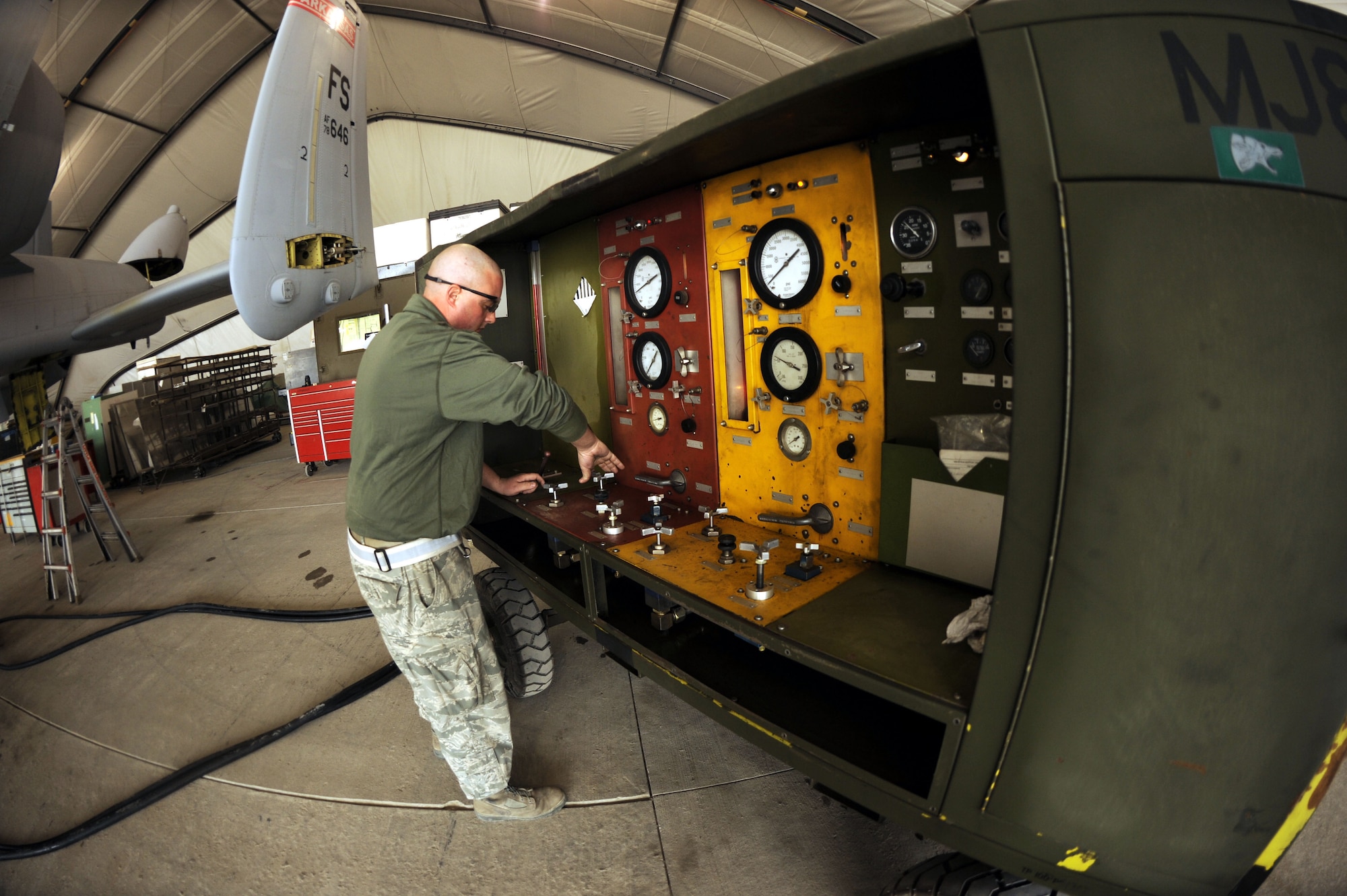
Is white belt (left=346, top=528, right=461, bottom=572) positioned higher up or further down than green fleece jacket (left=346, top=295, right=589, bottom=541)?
further down

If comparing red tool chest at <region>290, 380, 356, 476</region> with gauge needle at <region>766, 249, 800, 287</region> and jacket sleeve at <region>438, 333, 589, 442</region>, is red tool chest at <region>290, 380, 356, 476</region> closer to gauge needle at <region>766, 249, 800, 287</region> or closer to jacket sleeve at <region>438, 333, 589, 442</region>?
jacket sleeve at <region>438, 333, 589, 442</region>

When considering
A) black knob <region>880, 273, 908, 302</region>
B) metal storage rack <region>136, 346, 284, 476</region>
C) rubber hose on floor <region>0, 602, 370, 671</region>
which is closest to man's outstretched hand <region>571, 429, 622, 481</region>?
black knob <region>880, 273, 908, 302</region>

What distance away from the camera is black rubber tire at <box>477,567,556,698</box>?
293 centimetres

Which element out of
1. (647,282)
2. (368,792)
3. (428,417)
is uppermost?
(647,282)

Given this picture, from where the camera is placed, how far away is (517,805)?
229 centimetres

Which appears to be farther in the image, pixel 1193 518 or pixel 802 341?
pixel 802 341

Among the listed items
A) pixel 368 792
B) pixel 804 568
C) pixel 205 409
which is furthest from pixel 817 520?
pixel 205 409

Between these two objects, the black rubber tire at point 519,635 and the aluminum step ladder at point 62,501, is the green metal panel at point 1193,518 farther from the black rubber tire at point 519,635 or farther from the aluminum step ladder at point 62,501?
the aluminum step ladder at point 62,501

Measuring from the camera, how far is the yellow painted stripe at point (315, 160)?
14.8ft

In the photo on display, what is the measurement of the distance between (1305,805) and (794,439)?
1473mm

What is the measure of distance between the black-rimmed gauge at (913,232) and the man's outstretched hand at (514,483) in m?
1.90

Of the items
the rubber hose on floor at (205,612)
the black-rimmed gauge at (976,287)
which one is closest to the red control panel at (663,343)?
the black-rimmed gauge at (976,287)

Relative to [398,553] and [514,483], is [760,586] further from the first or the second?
[514,483]

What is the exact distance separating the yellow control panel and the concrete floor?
3.55 ft
